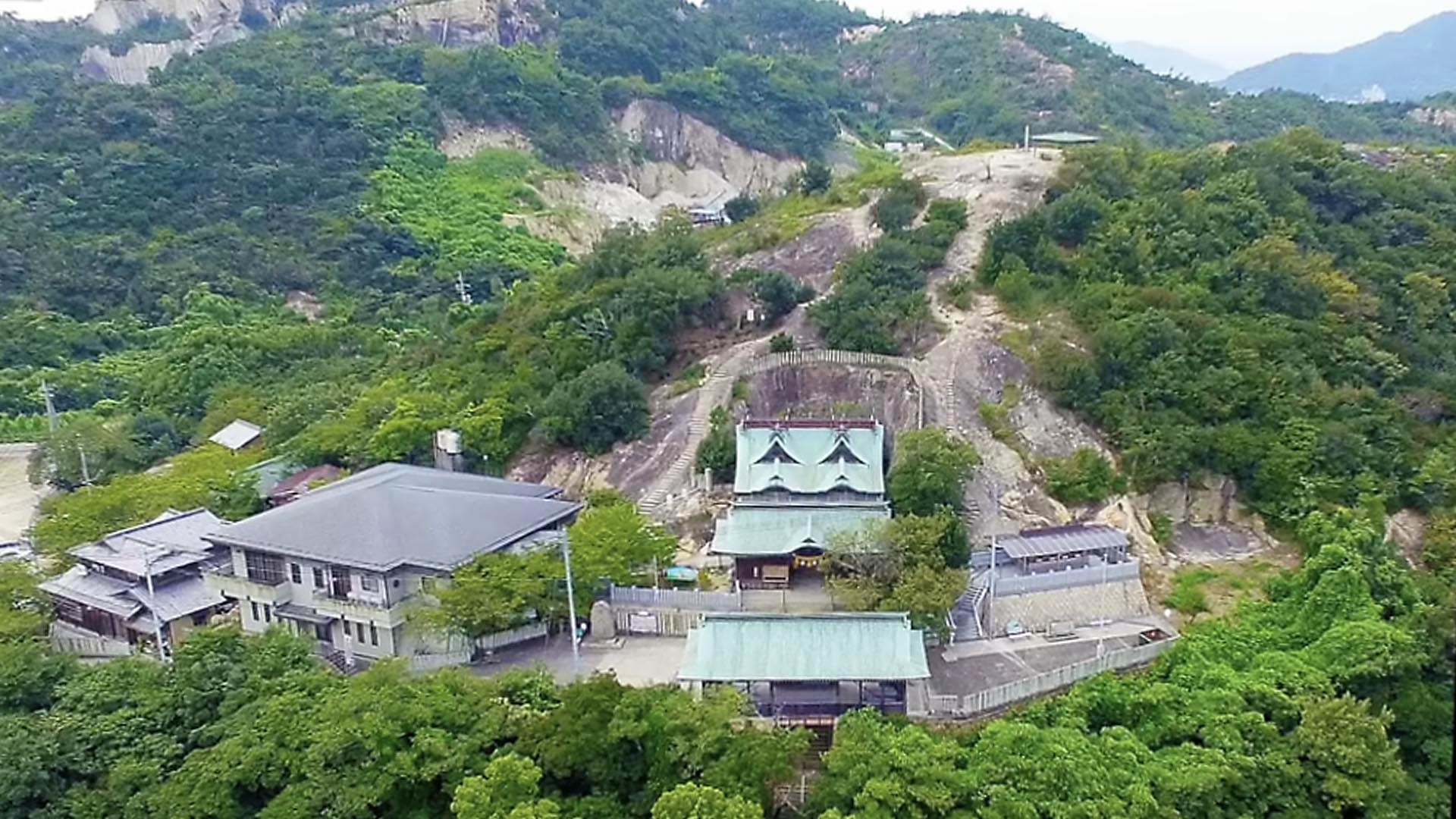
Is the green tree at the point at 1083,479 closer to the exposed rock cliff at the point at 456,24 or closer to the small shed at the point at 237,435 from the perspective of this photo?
the small shed at the point at 237,435

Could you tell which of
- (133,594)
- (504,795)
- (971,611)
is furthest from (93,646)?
(971,611)

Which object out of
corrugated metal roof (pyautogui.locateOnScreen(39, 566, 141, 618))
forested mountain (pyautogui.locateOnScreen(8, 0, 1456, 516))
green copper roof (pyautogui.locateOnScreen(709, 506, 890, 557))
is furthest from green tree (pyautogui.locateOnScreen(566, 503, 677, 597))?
corrugated metal roof (pyautogui.locateOnScreen(39, 566, 141, 618))

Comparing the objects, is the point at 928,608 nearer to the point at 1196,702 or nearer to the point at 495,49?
the point at 1196,702

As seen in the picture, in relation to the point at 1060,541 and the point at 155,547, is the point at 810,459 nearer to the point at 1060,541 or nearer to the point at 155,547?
the point at 1060,541

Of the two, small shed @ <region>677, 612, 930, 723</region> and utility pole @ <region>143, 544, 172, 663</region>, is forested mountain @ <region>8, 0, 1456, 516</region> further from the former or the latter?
small shed @ <region>677, 612, 930, 723</region>

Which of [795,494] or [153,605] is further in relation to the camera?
[795,494]

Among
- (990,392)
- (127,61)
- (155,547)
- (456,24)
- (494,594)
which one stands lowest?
(494,594)

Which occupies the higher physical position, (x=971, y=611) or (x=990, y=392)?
(x=990, y=392)

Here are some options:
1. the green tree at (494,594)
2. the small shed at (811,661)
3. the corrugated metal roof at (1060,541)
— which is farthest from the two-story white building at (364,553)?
the corrugated metal roof at (1060,541)
